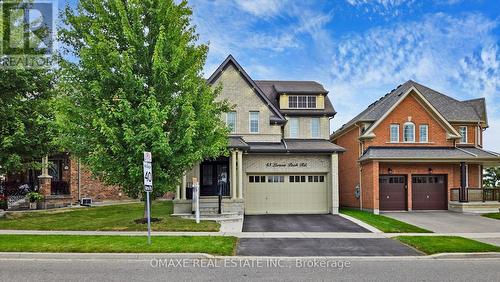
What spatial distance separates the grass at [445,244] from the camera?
41.3ft

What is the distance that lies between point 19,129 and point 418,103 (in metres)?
22.4

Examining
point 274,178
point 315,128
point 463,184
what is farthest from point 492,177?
point 274,178

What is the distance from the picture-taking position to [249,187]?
24578 mm

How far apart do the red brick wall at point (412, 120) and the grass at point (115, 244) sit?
14.9 meters

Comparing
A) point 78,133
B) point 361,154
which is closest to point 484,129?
point 361,154

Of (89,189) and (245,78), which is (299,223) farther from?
(89,189)

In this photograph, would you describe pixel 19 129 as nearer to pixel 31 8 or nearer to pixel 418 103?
pixel 31 8

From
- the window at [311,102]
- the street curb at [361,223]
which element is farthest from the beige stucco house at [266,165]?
the window at [311,102]

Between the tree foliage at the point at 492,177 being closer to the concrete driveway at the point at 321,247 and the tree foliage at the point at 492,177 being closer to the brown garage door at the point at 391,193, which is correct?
the brown garage door at the point at 391,193

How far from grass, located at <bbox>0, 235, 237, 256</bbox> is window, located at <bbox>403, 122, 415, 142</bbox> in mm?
16033

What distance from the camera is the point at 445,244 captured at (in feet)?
44.3

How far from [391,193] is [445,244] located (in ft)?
40.5

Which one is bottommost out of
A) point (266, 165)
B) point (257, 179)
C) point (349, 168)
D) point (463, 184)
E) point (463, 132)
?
point (463, 184)

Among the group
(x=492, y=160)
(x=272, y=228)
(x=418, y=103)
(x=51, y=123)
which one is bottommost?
(x=272, y=228)
